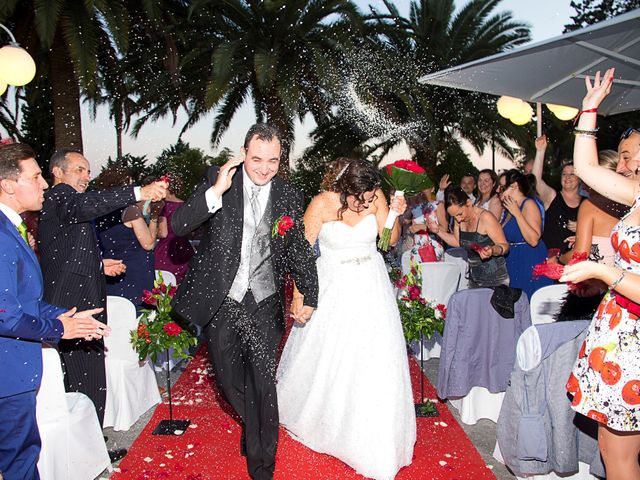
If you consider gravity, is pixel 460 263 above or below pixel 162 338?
below

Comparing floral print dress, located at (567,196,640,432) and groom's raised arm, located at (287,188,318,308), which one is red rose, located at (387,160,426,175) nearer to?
groom's raised arm, located at (287,188,318,308)

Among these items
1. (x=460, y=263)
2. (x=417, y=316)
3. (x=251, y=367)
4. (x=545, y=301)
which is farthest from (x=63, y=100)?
(x=545, y=301)

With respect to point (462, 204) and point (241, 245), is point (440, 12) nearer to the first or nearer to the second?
point (462, 204)

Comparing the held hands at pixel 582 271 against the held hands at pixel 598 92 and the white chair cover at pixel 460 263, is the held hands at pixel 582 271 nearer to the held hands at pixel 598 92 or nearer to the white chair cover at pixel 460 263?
the held hands at pixel 598 92

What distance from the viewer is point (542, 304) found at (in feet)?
15.2

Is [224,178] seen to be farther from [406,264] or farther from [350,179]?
[406,264]

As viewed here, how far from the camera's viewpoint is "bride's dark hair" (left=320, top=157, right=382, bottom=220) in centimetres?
419

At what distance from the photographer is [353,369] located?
13.5 ft

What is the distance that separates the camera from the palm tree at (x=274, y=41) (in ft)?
36.8

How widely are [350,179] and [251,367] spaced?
4.79ft

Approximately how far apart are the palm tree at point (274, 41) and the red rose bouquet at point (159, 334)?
687 cm

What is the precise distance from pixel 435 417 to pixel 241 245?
2323 millimetres

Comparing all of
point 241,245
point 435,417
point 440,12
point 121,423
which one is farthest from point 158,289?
point 440,12

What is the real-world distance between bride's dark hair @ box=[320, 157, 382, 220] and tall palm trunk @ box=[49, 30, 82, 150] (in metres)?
8.18
